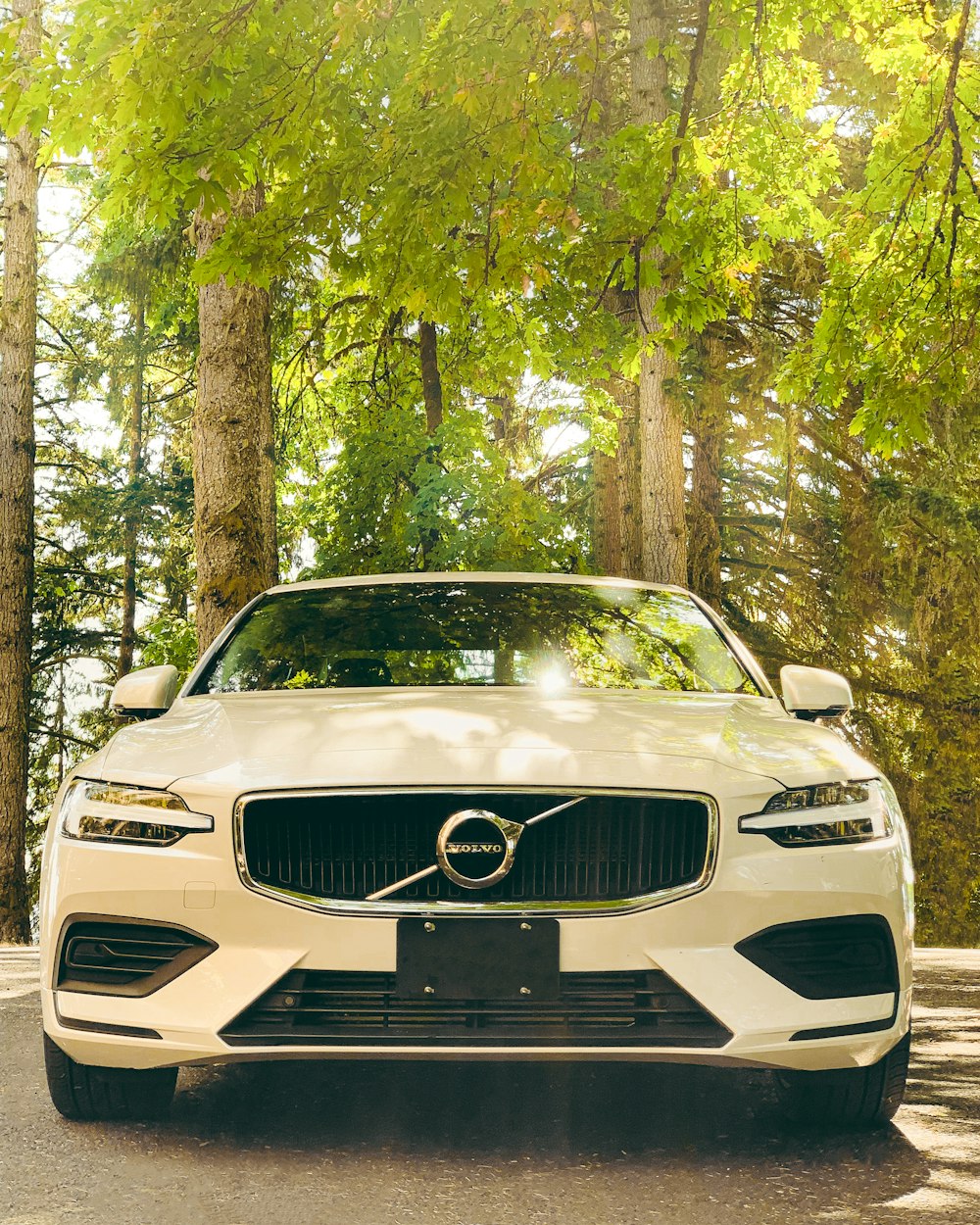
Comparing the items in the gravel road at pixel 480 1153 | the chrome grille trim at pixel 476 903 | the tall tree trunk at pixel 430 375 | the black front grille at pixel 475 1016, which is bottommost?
the gravel road at pixel 480 1153

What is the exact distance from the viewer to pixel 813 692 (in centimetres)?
483

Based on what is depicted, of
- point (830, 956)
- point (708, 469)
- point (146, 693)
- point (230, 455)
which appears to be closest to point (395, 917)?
point (830, 956)

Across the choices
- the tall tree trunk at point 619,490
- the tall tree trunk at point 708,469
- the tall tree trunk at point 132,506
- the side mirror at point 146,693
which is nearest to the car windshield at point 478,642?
the side mirror at point 146,693

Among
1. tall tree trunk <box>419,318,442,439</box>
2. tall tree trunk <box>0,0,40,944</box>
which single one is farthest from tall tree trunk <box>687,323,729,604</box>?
tall tree trunk <box>0,0,40,944</box>

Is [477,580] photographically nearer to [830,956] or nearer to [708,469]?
[830,956]

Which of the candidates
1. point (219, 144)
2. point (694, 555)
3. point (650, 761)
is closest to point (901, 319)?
point (219, 144)

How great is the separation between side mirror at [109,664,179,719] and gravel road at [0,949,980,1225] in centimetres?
122

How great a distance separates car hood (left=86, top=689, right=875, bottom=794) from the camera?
3.79 m

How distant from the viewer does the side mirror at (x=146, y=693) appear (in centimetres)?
491

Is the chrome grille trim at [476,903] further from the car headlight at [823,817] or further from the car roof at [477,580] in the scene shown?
the car roof at [477,580]

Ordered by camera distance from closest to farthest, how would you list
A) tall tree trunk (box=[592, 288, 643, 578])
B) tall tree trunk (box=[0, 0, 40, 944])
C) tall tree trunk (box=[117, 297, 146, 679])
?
tall tree trunk (box=[592, 288, 643, 578]), tall tree trunk (box=[0, 0, 40, 944]), tall tree trunk (box=[117, 297, 146, 679])

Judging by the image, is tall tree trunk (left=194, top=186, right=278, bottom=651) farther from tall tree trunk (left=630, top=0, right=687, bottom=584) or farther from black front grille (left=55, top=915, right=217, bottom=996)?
black front grille (left=55, top=915, right=217, bottom=996)

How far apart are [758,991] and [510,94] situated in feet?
16.0

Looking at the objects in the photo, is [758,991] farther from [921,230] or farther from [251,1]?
[921,230]
